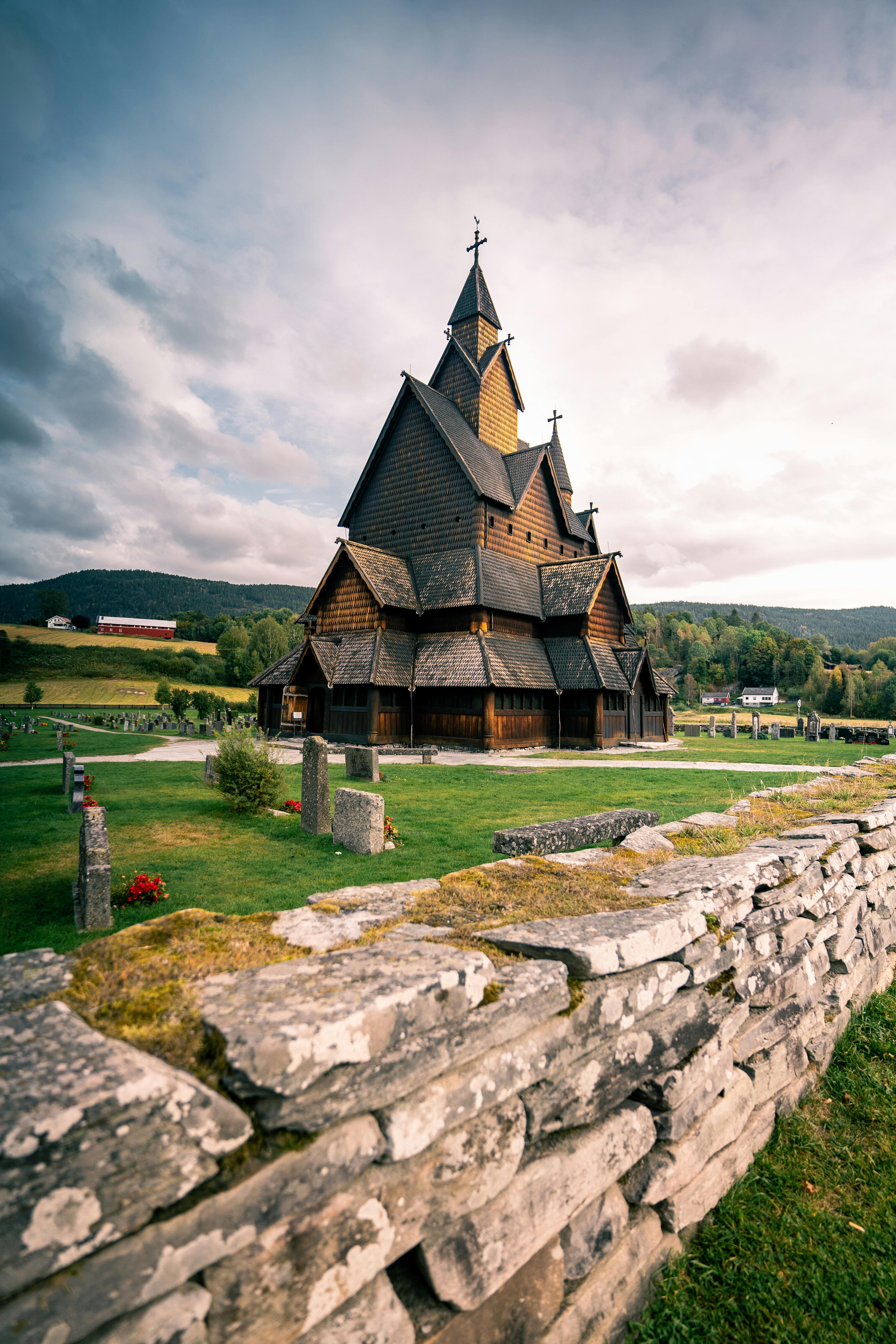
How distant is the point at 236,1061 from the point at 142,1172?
289 millimetres

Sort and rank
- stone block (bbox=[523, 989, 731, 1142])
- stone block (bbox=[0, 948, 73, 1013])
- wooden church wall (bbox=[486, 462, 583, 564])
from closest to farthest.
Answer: stone block (bbox=[0, 948, 73, 1013]) → stone block (bbox=[523, 989, 731, 1142]) → wooden church wall (bbox=[486, 462, 583, 564])

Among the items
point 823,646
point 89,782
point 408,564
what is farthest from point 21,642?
point 823,646

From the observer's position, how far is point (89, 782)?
13.2 meters

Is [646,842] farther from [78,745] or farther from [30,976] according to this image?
[78,745]

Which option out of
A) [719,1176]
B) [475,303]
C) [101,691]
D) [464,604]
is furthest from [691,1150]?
[101,691]

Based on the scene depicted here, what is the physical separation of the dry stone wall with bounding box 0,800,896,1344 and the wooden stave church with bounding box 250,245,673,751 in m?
21.1

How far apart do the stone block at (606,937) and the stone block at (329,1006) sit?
14.1 inches

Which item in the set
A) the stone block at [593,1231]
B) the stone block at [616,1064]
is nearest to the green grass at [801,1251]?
the stone block at [593,1231]

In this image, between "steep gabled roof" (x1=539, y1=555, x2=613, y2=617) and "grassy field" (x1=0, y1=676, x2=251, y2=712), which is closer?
"steep gabled roof" (x1=539, y1=555, x2=613, y2=617)

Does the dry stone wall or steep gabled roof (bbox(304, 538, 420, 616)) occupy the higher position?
steep gabled roof (bbox(304, 538, 420, 616))

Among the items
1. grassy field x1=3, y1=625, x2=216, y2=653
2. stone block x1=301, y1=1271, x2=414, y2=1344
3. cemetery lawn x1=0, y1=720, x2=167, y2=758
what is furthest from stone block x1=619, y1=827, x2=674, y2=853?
grassy field x1=3, y1=625, x2=216, y2=653

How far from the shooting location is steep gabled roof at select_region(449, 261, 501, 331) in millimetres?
32656

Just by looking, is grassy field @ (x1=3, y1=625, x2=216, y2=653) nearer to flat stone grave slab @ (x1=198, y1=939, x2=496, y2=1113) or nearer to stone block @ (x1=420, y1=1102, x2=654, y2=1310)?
flat stone grave slab @ (x1=198, y1=939, x2=496, y2=1113)

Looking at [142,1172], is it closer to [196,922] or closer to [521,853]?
[196,922]
